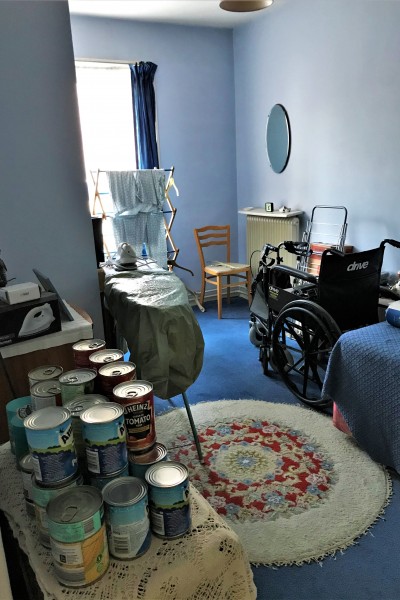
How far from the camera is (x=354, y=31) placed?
11.0 ft

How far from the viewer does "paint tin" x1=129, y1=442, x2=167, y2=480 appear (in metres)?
1.00

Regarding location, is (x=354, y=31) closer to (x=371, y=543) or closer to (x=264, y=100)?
(x=264, y=100)

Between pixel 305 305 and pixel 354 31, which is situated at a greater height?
pixel 354 31

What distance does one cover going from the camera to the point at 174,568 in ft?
2.89

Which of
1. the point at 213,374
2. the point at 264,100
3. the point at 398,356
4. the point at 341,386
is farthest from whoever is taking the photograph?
the point at 264,100

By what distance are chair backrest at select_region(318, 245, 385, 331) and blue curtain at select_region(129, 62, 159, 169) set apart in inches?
98.6

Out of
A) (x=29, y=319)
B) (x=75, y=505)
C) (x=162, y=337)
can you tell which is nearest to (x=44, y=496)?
(x=75, y=505)

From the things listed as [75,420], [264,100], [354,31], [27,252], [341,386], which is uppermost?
[354,31]

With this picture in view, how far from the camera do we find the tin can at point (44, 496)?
879 millimetres

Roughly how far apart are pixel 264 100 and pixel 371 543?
12.7ft

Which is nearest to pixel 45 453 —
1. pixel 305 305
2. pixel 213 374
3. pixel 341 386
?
pixel 341 386

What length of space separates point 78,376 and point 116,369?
93 millimetres

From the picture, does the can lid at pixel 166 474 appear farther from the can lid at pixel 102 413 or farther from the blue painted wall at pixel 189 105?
the blue painted wall at pixel 189 105

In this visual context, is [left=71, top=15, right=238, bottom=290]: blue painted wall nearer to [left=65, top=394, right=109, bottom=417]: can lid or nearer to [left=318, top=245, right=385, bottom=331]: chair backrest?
[left=318, top=245, right=385, bottom=331]: chair backrest
